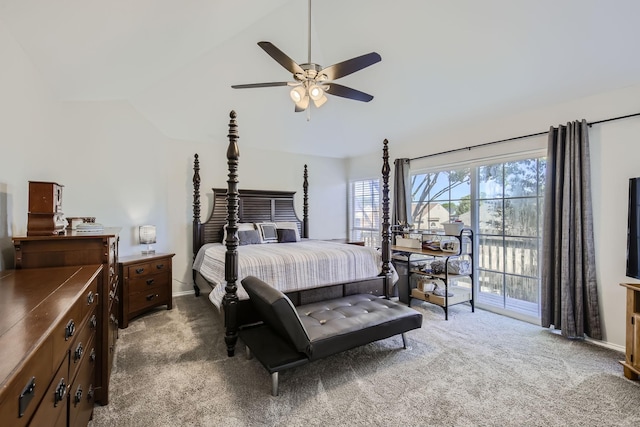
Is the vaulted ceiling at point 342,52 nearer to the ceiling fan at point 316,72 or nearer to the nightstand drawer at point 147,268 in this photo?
the ceiling fan at point 316,72

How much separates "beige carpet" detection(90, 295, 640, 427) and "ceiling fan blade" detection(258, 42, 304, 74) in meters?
2.55

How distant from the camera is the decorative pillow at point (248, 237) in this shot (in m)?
4.48

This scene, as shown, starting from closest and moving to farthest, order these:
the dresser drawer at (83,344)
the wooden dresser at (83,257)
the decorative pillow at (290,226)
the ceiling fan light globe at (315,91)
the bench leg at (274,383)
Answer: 1. the dresser drawer at (83,344)
2. the wooden dresser at (83,257)
3. the bench leg at (274,383)
4. the ceiling fan light globe at (315,91)
5. the decorative pillow at (290,226)

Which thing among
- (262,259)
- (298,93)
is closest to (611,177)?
(298,93)

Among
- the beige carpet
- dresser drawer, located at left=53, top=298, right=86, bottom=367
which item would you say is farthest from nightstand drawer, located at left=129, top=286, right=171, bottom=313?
dresser drawer, located at left=53, top=298, right=86, bottom=367

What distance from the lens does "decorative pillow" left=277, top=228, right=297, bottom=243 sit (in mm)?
4855

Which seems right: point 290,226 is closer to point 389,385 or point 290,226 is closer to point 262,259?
point 262,259

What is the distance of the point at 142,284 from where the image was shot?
3.55 metres

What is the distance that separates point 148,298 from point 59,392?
9.44ft

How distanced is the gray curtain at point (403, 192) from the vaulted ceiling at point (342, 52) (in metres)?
0.51

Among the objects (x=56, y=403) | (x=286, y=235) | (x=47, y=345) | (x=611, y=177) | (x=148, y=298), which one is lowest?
(x=148, y=298)

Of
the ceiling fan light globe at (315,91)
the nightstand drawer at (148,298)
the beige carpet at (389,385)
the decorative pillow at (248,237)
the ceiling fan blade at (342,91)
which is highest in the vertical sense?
the ceiling fan blade at (342,91)

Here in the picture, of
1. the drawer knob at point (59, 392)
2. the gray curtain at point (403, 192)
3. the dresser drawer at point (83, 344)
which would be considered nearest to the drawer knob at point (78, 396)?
the dresser drawer at point (83, 344)

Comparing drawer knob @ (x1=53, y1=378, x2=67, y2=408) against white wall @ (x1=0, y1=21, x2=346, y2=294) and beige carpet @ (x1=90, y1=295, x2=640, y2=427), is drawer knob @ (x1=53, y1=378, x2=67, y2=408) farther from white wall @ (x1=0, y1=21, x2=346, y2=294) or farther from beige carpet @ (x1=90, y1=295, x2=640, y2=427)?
white wall @ (x1=0, y1=21, x2=346, y2=294)
